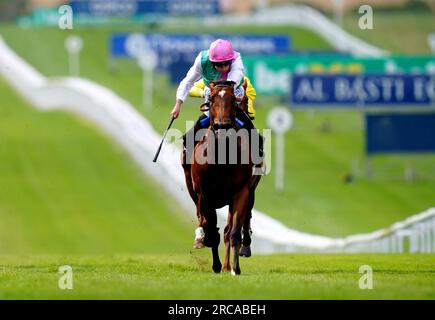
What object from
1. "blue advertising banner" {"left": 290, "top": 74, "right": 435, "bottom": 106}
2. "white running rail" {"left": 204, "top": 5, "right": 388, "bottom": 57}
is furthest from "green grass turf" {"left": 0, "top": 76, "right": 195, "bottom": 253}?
"white running rail" {"left": 204, "top": 5, "right": 388, "bottom": 57}

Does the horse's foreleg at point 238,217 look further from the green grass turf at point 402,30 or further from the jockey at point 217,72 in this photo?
the green grass turf at point 402,30

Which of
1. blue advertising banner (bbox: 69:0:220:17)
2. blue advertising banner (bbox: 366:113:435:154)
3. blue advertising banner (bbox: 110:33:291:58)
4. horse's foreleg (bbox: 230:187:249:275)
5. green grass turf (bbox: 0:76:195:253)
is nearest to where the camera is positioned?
horse's foreleg (bbox: 230:187:249:275)

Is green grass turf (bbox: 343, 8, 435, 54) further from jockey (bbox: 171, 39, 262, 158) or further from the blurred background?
jockey (bbox: 171, 39, 262, 158)

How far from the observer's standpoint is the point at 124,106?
→ 40406mm

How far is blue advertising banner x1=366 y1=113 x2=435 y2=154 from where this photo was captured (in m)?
38.0

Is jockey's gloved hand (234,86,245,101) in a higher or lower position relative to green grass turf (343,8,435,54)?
lower

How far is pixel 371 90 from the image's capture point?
4138 centimetres

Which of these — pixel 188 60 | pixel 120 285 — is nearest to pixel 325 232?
pixel 120 285

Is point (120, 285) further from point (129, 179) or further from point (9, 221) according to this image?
point (129, 179)

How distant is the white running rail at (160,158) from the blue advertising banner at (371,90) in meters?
4.85

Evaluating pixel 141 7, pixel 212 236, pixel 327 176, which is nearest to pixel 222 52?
pixel 212 236

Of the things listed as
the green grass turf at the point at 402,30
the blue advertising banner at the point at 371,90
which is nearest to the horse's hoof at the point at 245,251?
the blue advertising banner at the point at 371,90

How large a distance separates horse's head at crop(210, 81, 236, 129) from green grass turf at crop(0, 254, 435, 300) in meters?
1.45

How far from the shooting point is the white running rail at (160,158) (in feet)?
74.6
